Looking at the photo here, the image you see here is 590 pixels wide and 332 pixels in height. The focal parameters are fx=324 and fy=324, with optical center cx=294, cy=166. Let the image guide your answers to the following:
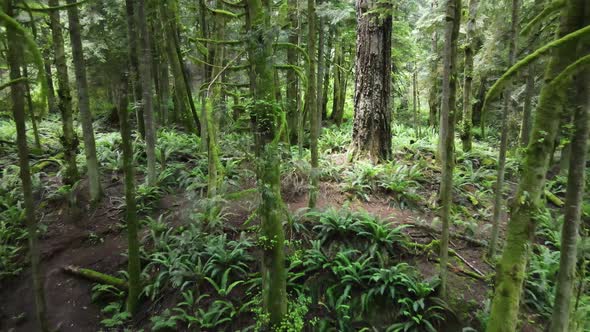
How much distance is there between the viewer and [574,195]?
294cm

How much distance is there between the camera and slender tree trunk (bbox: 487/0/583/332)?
2871 mm

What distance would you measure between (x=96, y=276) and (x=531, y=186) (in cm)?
730

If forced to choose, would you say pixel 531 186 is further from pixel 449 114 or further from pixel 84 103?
pixel 84 103

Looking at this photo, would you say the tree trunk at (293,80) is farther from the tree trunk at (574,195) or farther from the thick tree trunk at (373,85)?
the tree trunk at (574,195)

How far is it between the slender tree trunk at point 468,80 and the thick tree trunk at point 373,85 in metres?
2.53

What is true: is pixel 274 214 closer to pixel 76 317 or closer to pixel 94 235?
pixel 76 317

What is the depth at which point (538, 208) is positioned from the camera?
10.5 ft

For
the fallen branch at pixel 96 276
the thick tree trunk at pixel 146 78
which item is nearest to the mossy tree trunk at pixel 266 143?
the fallen branch at pixel 96 276

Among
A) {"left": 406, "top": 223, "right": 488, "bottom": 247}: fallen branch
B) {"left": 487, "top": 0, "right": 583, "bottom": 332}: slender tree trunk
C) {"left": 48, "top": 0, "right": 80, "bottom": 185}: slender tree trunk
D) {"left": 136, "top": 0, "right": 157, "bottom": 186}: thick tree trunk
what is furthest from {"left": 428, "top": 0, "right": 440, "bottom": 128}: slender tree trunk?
{"left": 48, "top": 0, "right": 80, "bottom": 185}: slender tree trunk

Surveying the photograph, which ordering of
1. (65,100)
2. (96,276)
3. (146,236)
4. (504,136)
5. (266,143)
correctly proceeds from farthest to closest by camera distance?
1. (65,100)
2. (146,236)
3. (96,276)
4. (504,136)
5. (266,143)

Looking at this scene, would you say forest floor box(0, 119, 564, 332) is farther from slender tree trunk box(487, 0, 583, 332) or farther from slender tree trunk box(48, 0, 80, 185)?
slender tree trunk box(487, 0, 583, 332)

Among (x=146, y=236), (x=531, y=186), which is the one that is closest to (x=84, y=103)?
(x=146, y=236)

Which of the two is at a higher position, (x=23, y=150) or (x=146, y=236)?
(x=23, y=150)

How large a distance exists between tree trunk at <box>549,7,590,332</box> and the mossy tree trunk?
319 centimetres
